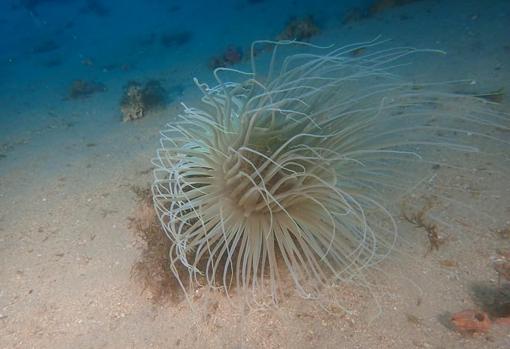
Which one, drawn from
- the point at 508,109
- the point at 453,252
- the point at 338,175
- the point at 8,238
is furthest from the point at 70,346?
the point at 508,109

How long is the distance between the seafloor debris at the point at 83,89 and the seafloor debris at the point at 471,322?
11.3 meters

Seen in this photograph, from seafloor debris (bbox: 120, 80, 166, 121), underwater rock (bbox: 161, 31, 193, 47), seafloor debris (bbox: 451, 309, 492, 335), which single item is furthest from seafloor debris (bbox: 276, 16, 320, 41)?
seafloor debris (bbox: 451, 309, 492, 335)

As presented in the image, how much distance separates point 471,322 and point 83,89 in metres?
11.9

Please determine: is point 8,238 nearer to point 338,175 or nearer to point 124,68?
point 338,175

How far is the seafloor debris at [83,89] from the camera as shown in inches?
456

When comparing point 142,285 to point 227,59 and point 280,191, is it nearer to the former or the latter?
point 280,191

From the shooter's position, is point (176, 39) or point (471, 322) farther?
point (176, 39)

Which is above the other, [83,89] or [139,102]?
[139,102]

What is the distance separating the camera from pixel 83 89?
38.8ft

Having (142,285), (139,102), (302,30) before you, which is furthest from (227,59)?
(142,285)

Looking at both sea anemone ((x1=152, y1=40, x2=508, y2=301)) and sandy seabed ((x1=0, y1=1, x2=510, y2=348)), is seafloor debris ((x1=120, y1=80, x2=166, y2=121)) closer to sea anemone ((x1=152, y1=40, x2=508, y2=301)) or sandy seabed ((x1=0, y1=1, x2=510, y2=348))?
sandy seabed ((x1=0, y1=1, x2=510, y2=348))

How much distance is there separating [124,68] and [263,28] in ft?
19.3

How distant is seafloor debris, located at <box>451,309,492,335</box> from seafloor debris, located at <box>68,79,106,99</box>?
11291mm

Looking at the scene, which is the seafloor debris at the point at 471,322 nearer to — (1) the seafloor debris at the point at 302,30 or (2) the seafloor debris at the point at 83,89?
(1) the seafloor debris at the point at 302,30
